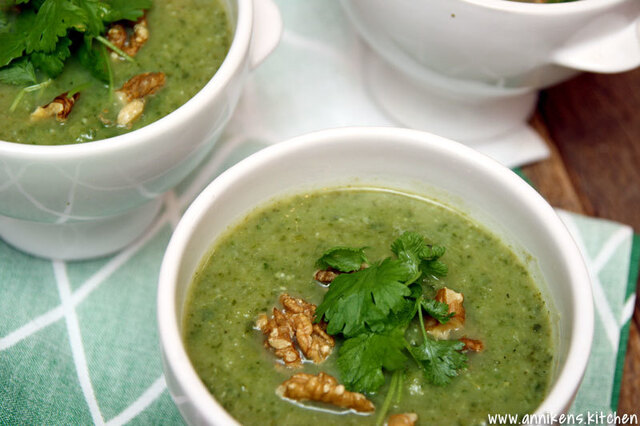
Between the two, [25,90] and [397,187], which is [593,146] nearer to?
[397,187]

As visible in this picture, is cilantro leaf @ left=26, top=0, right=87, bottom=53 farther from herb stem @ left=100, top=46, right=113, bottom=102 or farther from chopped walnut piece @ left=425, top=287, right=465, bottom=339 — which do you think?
chopped walnut piece @ left=425, top=287, right=465, bottom=339

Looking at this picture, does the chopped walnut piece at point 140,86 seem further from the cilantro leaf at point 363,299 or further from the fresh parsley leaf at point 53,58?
the cilantro leaf at point 363,299

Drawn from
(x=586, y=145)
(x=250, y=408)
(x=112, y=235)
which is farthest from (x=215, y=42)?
(x=586, y=145)

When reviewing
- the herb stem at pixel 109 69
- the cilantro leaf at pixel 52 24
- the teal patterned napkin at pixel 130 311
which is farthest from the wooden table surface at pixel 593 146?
the cilantro leaf at pixel 52 24

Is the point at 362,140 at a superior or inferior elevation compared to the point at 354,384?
superior

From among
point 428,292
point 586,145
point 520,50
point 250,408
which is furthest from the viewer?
point 586,145

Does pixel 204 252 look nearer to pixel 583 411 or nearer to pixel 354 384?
pixel 354 384
